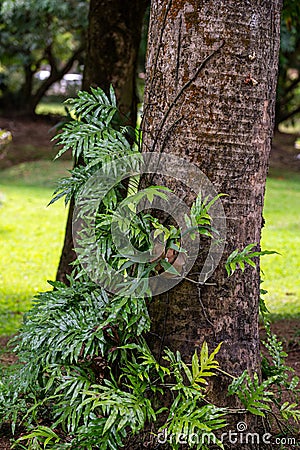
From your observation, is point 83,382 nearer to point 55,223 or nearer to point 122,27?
point 122,27

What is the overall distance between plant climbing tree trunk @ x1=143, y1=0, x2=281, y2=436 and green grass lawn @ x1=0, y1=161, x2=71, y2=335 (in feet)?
11.3

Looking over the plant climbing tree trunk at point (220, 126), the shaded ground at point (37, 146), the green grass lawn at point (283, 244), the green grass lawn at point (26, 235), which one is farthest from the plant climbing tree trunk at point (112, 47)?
the shaded ground at point (37, 146)

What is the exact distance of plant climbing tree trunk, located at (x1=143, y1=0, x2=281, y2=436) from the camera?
2854mm

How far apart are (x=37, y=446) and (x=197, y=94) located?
1629mm

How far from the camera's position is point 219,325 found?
292cm

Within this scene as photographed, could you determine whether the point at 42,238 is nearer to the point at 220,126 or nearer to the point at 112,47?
the point at 112,47

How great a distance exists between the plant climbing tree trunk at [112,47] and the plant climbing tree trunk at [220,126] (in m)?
2.29

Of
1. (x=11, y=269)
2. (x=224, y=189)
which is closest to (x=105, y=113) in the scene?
(x=224, y=189)

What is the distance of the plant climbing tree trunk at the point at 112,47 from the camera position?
522 cm

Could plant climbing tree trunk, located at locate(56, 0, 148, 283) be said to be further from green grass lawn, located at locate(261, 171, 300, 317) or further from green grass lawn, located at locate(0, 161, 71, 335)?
green grass lawn, located at locate(0, 161, 71, 335)

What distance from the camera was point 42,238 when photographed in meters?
10.9

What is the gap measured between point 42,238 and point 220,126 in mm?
8337

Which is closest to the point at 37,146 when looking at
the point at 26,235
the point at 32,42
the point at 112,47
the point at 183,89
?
the point at 32,42

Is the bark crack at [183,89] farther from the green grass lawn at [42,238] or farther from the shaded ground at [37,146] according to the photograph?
the shaded ground at [37,146]
